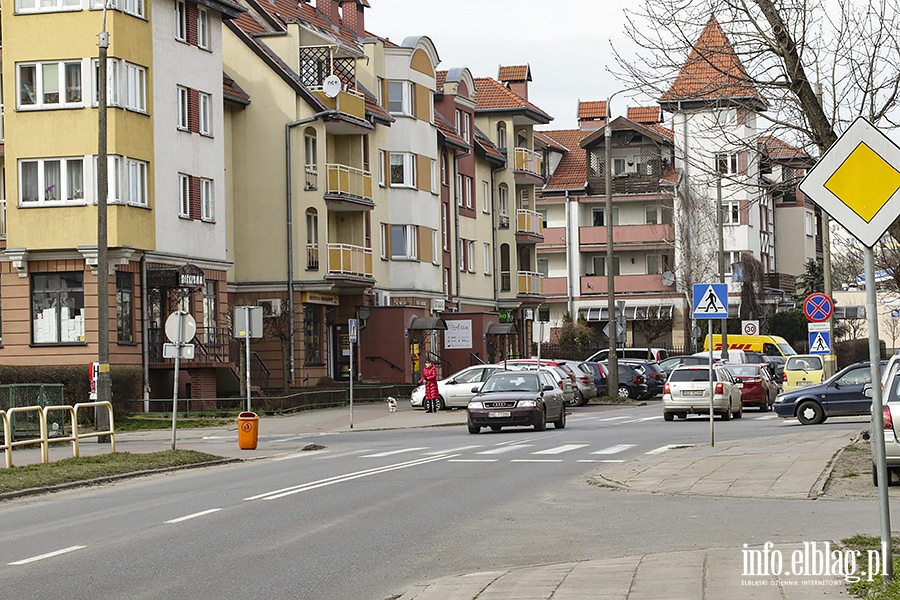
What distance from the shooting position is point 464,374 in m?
47.8

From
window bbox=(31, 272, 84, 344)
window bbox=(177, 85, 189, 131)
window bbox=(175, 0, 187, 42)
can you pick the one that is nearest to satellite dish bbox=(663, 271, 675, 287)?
window bbox=(177, 85, 189, 131)

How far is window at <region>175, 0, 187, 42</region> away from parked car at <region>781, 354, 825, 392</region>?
22152 mm

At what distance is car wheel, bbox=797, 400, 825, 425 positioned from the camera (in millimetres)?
34625

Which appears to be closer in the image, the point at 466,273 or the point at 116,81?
the point at 116,81

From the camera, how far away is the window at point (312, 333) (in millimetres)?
54719

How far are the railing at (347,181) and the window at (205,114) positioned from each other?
295 inches

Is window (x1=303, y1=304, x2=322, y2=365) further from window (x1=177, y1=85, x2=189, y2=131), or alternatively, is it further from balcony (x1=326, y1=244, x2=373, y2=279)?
window (x1=177, y1=85, x2=189, y2=131)

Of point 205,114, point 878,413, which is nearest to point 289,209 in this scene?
point 205,114

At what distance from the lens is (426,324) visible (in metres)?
58.5

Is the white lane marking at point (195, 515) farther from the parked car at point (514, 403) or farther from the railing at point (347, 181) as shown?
the railing at point (347, 181)

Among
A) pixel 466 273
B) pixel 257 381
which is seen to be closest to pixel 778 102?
pixel 257 381

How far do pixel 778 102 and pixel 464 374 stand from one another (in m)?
28.1

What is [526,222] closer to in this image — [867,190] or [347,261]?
[347,261]

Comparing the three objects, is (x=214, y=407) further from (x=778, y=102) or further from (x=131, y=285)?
(x=778, y=102)
